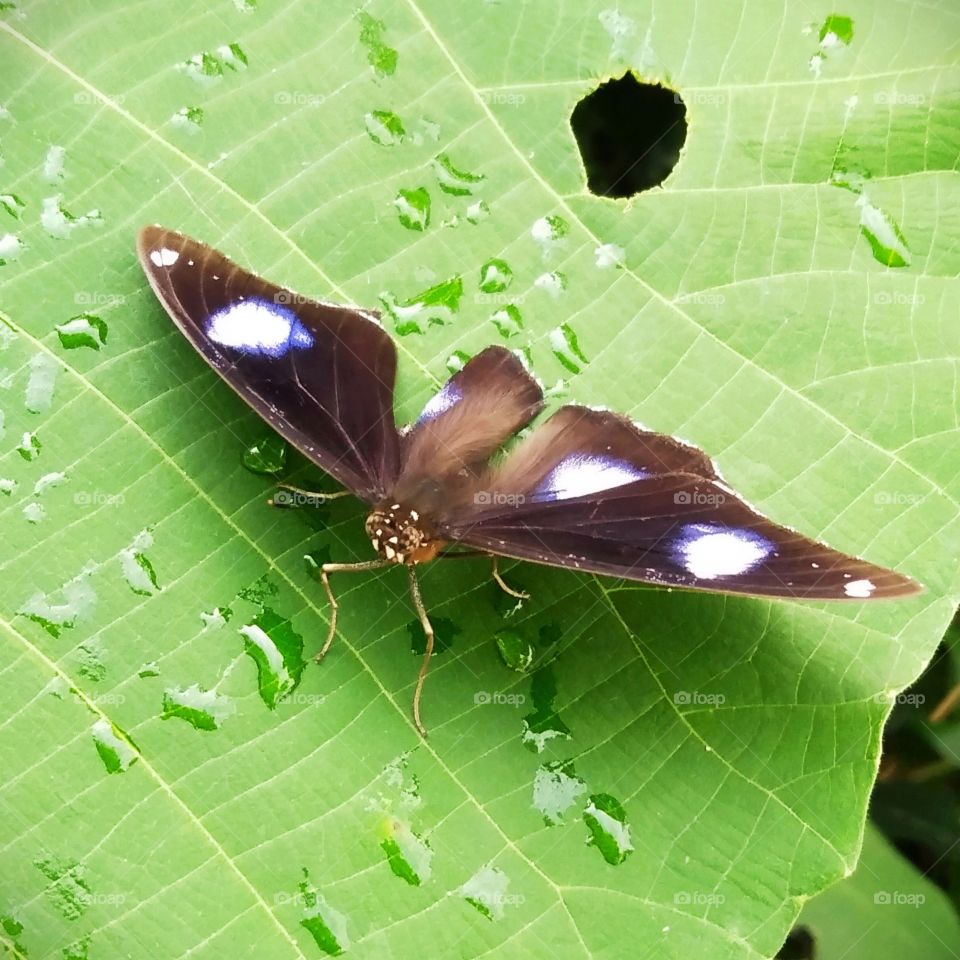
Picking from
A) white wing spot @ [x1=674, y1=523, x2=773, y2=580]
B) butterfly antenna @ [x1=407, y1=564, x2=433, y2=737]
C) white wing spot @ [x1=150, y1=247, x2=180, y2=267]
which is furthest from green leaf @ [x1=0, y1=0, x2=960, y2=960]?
white wing spot @ [x1=674, y1=523, x2=773, y2=580]

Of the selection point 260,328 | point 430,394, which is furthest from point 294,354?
point 430,394

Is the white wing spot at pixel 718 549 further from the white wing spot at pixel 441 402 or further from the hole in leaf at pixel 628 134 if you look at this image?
the hole in leaf at pixel 628 134

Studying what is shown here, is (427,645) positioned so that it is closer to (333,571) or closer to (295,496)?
(333,571)

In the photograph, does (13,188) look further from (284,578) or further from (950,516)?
(950,516)

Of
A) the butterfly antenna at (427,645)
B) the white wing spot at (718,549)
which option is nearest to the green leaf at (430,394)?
the butterfly antenna at (427,645)

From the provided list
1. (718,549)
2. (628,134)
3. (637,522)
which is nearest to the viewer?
(718,549)

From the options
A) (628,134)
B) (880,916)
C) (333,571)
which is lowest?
(333,571)

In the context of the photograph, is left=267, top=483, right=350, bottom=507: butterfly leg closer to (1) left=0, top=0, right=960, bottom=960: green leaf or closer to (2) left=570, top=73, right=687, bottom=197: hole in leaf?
(1) left=0, top=0, right=960, bottom=960: green leaf
